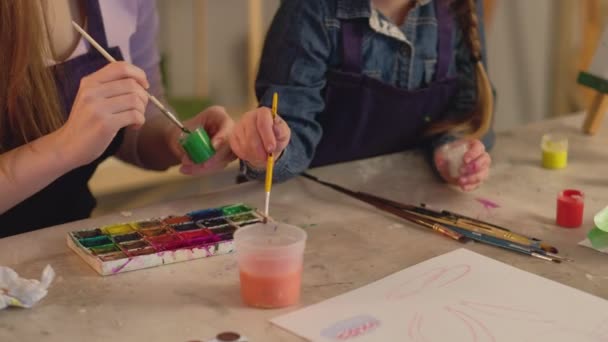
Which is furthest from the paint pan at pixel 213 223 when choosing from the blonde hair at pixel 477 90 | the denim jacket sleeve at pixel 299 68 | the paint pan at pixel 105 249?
the blonde hair at pixel 477 90

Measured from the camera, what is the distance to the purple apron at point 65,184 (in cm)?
107

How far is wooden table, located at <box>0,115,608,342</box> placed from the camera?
2.33 ft

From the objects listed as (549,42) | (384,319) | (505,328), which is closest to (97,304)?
(384,319)

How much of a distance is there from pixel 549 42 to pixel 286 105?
1620mm

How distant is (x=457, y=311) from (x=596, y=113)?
73 cm

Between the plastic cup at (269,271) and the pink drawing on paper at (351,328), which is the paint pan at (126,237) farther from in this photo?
the pink drawing on paper at (351,328)

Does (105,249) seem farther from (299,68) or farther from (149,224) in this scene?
(299,68)

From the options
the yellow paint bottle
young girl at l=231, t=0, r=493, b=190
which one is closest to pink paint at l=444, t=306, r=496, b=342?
young girl at l=231, t=0, r=493, b=190

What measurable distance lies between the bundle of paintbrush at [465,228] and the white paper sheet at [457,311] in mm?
60

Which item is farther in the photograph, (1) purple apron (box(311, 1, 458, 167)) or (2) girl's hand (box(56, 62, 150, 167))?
(1) purple apron (box(311, 1, 458, 167))

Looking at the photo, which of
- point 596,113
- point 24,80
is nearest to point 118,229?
point 24,80

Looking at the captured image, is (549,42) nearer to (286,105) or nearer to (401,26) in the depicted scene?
(401,26)

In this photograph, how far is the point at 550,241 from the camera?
2.96 ft

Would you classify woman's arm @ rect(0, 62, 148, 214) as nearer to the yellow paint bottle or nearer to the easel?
the yellow paint bottle
